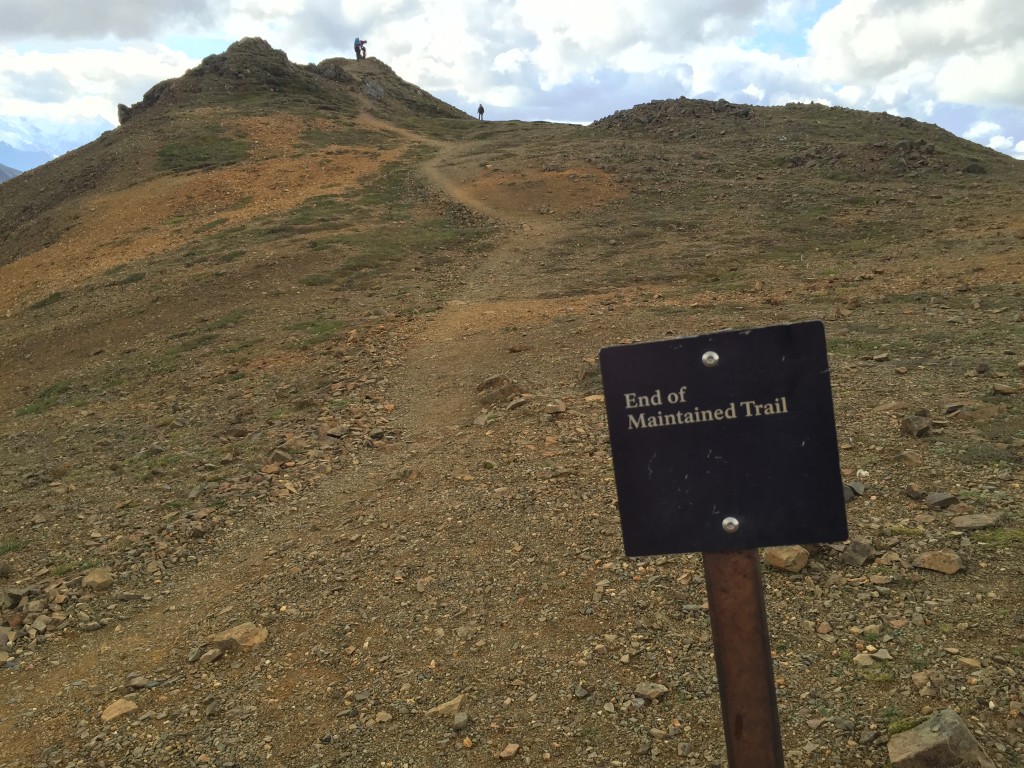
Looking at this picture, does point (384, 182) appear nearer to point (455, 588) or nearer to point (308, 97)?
point (308, 97)

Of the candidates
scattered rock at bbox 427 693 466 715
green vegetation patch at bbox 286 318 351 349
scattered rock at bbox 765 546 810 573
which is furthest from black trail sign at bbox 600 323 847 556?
green vegetation patch at bbox 286 318 351 349

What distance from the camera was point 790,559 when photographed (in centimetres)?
483

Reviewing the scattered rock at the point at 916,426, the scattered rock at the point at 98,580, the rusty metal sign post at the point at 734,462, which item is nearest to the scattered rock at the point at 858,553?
the scattered rock at the point at 916,426

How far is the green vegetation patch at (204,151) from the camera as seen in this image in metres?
32.4

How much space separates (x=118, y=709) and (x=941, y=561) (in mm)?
5346

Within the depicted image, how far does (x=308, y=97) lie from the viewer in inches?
1829

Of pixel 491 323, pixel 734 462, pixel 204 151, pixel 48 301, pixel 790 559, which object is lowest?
pixel 790 559

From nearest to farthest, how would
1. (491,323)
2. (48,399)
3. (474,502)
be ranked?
(474,502)
(48,399)
(491,323)

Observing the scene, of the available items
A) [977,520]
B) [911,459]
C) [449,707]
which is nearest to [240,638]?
[449,707]

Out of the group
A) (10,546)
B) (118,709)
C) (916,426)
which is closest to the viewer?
(118,709)

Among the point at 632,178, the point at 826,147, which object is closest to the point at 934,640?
the point at 632,178

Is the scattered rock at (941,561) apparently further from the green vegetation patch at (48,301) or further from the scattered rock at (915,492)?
the green vegetation patch at (48,301)

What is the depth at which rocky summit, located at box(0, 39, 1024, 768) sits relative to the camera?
3967 mm

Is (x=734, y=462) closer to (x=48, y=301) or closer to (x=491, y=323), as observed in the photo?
(x=491, y=323)
